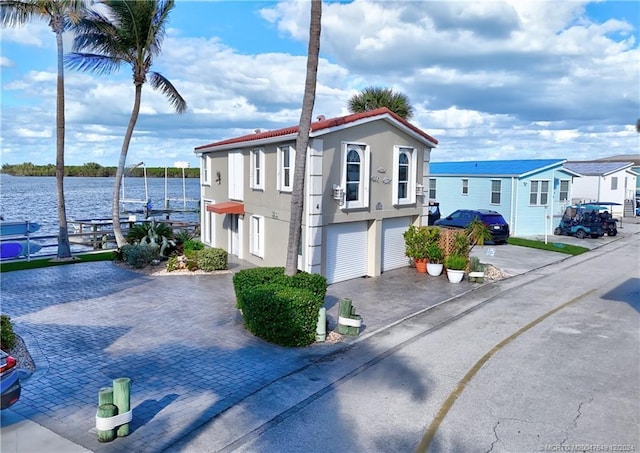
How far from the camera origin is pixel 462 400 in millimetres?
7883

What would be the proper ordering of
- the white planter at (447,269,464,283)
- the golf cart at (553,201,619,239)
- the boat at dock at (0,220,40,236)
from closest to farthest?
the white planter at (447,269,464,283)
the boat at dock at (0,220,40,236)
the golf cart at (553,201,619,239)

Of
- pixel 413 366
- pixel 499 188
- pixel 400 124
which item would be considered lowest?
pixel 413 366

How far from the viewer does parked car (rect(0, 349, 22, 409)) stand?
6.22 m

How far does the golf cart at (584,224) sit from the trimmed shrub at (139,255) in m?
24.1

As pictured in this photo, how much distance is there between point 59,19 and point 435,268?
1643 cm

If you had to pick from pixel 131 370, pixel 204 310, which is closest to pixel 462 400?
pixel 131 370

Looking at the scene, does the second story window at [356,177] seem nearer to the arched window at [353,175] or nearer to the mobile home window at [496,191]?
the arched window at [353,175]

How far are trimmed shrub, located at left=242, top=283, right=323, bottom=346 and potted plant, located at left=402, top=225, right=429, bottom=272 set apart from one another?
8.71 m

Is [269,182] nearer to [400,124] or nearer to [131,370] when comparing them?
[400,124]

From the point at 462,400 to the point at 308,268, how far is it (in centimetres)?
828

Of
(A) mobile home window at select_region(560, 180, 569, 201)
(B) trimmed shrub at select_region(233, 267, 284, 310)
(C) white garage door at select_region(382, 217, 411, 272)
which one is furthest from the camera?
(A) mobile home window at select_region(560, 180, 569, 201)

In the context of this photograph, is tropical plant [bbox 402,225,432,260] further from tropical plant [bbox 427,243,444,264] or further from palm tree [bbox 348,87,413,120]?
palm tree [bbox 348,87,413,120]

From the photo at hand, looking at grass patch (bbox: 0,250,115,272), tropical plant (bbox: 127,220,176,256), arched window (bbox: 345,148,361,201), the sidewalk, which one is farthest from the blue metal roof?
grass patch (bbox: 0,250,115,272)

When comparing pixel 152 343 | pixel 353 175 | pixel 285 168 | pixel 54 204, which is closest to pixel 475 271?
pixel 353 175
